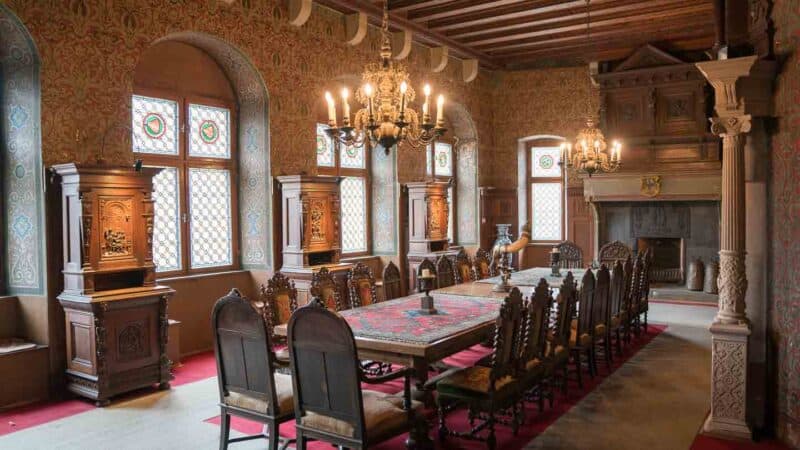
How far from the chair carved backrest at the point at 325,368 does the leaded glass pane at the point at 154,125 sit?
367cm

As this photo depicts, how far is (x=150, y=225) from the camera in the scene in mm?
5469

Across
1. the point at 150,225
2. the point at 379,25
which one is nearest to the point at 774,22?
the point at 150,225

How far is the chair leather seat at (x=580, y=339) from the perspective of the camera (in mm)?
5234

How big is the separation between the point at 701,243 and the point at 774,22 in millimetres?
6828

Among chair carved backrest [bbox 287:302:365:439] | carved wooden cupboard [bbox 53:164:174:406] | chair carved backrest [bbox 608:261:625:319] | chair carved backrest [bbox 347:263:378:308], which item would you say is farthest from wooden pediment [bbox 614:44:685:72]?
chair carved backrest [bbox 287:302:365:439]

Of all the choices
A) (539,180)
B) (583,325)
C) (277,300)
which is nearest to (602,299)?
(583,325)

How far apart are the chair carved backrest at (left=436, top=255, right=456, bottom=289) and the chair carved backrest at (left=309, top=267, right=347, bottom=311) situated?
180cm

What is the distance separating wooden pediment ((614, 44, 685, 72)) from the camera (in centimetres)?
1012

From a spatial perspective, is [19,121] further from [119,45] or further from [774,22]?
[774,22]

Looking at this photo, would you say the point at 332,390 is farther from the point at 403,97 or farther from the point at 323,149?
the point at 323,149

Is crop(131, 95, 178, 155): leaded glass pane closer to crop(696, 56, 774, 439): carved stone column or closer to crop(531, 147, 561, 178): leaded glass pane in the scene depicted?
crop(696, 56, 774, 439): carved stone column

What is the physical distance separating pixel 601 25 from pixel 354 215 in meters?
4.37

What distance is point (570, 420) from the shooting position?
4.50m

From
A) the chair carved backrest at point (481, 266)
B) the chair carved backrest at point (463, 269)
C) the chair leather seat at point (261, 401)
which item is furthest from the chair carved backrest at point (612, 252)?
the chair leather seat at point (261, 401)
